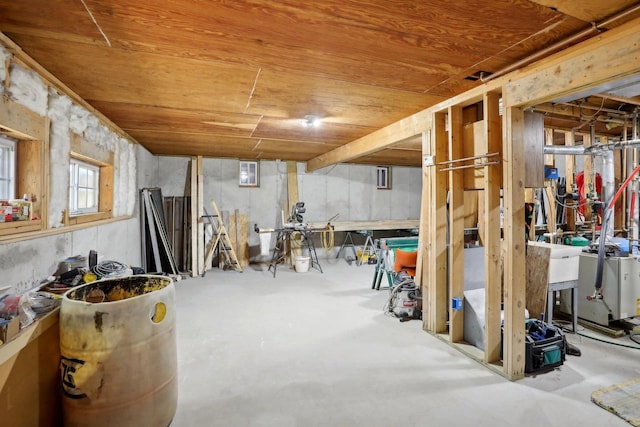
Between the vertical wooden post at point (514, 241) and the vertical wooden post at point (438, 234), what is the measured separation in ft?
2.57

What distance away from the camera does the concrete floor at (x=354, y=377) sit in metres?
1.87

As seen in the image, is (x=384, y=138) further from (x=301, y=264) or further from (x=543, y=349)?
(x=301, y=264)

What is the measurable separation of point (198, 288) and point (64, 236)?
97.8 inches

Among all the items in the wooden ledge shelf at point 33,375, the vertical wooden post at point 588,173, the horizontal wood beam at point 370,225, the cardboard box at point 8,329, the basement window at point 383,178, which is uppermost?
the basement window at point 383,178

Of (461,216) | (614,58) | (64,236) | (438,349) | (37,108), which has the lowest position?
(438,349)

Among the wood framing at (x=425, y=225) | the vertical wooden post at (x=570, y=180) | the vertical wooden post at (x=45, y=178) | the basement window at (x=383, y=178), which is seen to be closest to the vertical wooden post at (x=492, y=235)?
the wood framing at (x=425, y=225)

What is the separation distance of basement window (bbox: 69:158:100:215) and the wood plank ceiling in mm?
643

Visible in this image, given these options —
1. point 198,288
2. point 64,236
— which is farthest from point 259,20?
point 198,288

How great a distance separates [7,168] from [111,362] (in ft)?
5.15

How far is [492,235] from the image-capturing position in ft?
8.02

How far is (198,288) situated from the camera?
4.77 metres

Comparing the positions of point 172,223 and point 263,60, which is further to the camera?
point 172,223

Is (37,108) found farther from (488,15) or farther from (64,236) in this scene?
(488,15)

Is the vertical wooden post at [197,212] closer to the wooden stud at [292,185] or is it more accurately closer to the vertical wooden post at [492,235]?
the wooden stud at [292,185]
